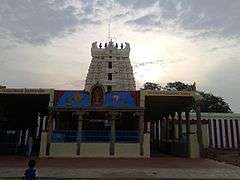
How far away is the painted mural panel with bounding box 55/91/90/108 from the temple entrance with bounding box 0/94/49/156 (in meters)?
1.11

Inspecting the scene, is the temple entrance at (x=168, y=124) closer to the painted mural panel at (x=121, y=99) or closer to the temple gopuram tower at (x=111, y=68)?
the painted mural panel at (x=121, y=99)

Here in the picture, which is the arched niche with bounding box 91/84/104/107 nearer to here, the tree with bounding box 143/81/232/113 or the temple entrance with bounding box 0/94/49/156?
the temple entrance with bounding box 0/94/49/156

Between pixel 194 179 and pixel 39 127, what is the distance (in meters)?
27.5

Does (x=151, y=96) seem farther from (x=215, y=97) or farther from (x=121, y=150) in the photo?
(x=215, y=97)

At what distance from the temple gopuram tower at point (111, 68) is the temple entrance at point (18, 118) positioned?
1269 cm

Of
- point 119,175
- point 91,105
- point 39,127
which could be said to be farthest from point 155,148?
point 119,175

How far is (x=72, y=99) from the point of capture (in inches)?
942

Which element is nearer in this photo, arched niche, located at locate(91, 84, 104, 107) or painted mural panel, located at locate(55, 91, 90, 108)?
painted mural panel, located at locate(55, 91, 90, 108)

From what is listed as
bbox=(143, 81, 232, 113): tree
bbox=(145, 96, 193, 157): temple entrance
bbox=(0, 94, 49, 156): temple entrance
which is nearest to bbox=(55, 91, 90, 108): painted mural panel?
bbox=(0, 94, 49, 156): temple entrance

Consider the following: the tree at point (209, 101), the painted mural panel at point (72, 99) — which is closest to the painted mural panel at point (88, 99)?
the painted mural panel at point (72, 99)

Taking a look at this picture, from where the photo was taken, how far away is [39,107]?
95.3 ft

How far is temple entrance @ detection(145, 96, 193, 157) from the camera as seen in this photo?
991 inches

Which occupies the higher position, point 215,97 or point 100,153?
point 215,97

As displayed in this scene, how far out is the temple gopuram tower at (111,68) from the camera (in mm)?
45562
